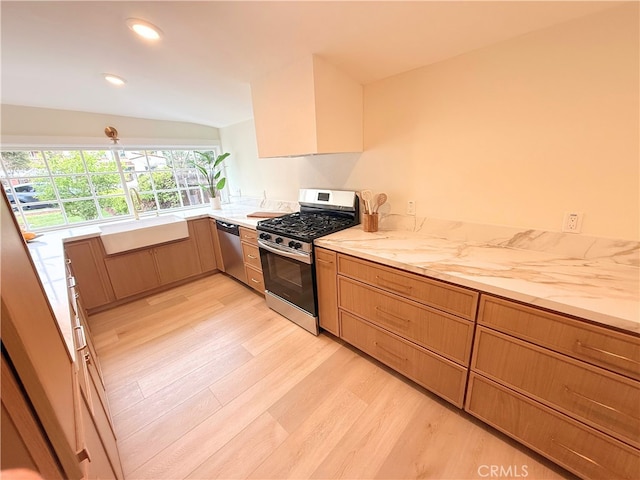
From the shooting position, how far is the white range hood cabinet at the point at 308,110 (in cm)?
177

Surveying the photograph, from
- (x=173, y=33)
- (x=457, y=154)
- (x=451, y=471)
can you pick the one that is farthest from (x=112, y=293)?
(x=457, y=154)

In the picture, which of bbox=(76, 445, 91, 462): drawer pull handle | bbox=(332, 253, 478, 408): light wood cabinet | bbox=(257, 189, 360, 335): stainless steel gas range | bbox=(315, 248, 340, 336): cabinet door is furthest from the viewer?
bbox=(257, 189, 360, 335): stainless steel gas range

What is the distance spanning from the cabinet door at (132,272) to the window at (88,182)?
80cm

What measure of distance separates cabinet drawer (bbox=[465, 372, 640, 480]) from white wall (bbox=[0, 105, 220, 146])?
3.97 metres

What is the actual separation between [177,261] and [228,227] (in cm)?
81

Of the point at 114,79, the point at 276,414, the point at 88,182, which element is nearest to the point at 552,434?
the point at 276,414

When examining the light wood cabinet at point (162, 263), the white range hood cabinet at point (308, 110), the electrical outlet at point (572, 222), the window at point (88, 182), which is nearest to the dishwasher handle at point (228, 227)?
the light wood cabinet at point (162, 263)

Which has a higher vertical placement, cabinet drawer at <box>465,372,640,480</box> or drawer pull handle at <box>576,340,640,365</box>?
drawer pull handle at <box>576,340,640,365</box>

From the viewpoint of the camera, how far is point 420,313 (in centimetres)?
146

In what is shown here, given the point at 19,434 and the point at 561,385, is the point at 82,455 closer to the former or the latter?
the point at 19,434

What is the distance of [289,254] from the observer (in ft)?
6.83

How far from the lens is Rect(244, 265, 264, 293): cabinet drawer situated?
2670mm

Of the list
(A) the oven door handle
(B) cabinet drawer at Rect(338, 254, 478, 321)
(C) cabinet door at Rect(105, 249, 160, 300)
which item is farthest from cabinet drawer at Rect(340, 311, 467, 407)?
(C) cabinet door at Rect(105, 249, 160, 300)

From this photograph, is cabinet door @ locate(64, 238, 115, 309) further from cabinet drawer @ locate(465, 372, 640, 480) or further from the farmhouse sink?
cabinet drawer @ locate(465, 372, 640, 480)
